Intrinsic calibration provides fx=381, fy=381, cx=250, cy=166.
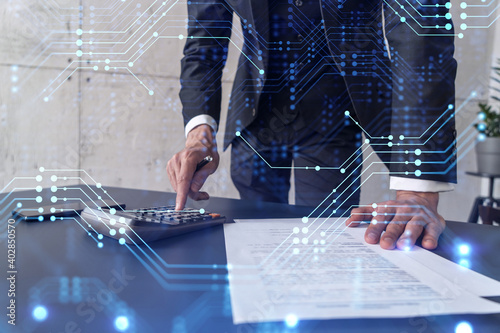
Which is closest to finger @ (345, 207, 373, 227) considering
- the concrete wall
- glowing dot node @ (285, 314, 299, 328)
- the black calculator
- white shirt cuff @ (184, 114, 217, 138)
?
the black calculator

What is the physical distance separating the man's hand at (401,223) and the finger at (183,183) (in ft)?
1.11

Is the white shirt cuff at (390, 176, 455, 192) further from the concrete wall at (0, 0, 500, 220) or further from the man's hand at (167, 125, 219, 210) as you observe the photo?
the concrete wall at (0, 0, 500, 220)

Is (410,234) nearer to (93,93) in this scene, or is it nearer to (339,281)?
(339,281)

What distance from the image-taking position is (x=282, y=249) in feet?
1.85

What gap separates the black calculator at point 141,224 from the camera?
58cm

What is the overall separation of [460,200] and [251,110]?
246cm

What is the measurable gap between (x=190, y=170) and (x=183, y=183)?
0.14 feet

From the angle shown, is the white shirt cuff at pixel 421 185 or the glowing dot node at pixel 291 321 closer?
the glowing dot node at pixel 291 321

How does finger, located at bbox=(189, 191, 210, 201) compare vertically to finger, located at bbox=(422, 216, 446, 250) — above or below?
above

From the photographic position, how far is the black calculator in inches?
22.7

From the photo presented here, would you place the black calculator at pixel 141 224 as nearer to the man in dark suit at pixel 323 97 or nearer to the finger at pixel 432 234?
the man in dark suit at pixel 323 97

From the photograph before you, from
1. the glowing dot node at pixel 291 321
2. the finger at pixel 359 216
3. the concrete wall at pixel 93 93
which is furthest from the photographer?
the concrete wall at pixel 93 93

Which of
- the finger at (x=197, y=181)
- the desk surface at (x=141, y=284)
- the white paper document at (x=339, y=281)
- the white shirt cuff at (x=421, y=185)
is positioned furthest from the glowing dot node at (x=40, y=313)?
the white shirt cuff at (x=421, y=185)

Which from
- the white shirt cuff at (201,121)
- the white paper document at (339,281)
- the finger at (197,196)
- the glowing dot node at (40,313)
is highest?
the white shirt cuff at (201,121)
